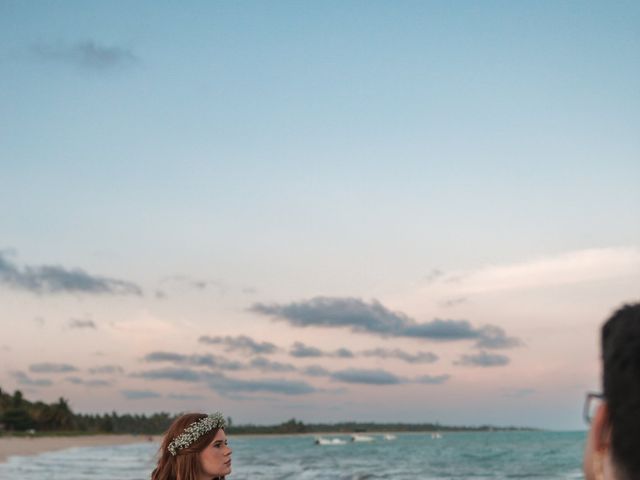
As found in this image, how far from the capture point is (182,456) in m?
5.55

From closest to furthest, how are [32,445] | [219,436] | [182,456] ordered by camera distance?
[182,456], [219,436], [32,445]

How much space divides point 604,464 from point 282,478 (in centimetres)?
4004

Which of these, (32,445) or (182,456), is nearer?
(182,456)

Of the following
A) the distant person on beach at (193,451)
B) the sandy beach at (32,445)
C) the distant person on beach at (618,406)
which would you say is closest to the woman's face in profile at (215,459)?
the distant person on beach at (193,451)

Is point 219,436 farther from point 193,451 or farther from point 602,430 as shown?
point 602,430

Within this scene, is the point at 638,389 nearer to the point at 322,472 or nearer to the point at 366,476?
the point at 366,476

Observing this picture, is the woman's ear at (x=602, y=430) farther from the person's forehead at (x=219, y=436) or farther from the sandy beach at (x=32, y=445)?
the sandy beach at (x=32, y=445)

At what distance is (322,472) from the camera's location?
44688 mm

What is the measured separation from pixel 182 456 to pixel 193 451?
71mm

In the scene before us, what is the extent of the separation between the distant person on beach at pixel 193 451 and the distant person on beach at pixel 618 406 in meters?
4.58

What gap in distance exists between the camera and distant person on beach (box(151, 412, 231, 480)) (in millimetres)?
5555

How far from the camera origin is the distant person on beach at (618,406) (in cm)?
114

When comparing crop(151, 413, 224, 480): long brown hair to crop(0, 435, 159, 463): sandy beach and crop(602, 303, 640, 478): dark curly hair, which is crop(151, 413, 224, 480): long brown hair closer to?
crop(602, 303, 640, 478): dark curly hair

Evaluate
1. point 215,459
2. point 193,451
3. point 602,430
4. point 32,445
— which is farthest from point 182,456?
point 32,445
